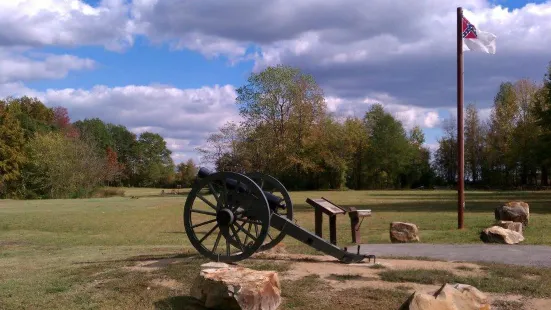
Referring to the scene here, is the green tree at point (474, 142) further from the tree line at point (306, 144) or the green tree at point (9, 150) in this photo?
the green tree at point (9, 150)

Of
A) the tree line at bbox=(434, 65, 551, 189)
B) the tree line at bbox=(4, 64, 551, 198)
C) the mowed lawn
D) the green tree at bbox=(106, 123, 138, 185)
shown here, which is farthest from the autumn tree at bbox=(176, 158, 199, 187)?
the mowed lawn

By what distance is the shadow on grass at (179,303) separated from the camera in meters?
7.85

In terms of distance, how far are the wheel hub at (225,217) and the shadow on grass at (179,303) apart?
1895mm

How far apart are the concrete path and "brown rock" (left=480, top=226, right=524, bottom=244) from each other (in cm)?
76

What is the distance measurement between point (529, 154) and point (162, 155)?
7921 centimetres

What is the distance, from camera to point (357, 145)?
8506cm

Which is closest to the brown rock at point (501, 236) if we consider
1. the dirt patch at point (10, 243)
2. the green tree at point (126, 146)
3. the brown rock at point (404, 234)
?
the brown rock at point (404, 234)

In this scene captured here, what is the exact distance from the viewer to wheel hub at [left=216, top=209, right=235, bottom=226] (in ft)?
32.4

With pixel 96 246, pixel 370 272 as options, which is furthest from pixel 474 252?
pixel 96 246

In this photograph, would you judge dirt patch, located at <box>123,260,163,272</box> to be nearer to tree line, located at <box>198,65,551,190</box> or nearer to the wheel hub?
the wheel hub

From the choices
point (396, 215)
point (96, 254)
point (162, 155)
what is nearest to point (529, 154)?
point (396, 215)

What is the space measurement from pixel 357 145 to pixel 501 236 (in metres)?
71.3

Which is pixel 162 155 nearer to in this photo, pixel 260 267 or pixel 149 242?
pixel 149 242

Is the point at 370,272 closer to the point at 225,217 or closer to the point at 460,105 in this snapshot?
the point at 225,217
